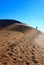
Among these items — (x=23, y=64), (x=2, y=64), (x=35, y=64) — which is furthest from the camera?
(x=35, y=64)

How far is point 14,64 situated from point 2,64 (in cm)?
79

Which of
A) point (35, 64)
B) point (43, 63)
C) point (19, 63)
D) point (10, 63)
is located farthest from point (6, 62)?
point (43, 63)

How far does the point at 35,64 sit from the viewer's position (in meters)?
8.08

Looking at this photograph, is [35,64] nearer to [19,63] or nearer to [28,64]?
[28,64]

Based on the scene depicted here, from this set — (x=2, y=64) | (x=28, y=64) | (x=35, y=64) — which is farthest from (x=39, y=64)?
(x=2, y=64)

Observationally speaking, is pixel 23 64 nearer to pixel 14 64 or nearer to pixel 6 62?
pixel 14 64

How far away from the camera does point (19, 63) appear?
7.62 meters

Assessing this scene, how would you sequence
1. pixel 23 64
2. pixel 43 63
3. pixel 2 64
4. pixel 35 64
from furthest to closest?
pixel 43 63 → pixel 35 64 → pixel 23 64 → pixel 2 64

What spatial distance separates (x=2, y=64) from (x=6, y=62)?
443mm

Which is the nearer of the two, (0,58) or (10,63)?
(10,63)

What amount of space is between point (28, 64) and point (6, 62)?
5.11 ft

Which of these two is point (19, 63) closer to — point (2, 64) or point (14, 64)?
point (14, 64)

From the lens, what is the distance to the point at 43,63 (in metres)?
8.62

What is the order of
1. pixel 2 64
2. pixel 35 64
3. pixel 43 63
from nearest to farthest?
pixel 2 64 → pixel 35 64 → pixel 43 63
